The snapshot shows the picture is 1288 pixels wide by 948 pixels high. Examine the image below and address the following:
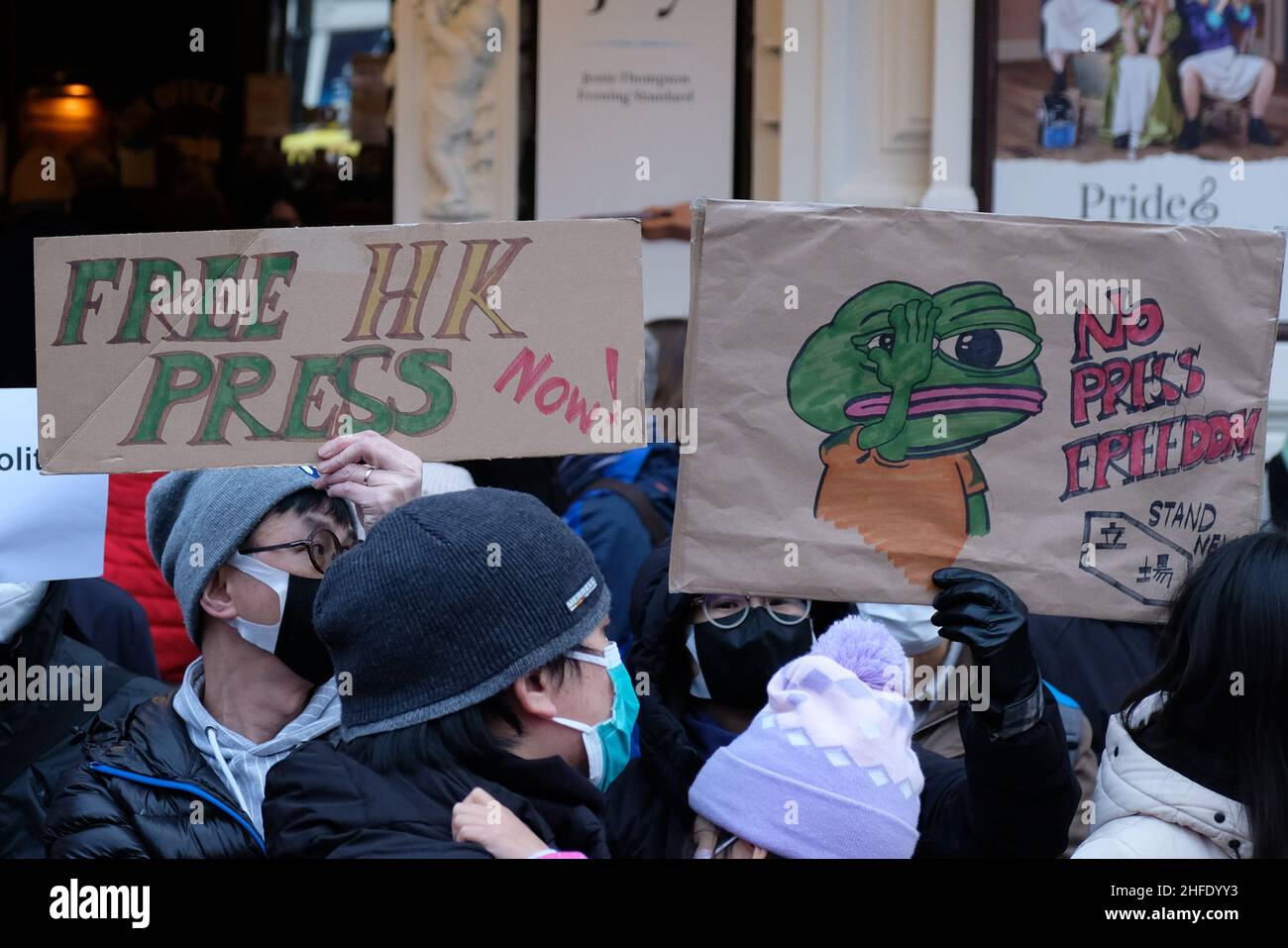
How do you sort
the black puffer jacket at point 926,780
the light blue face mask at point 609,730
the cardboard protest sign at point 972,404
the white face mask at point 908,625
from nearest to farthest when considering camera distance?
the light blue face mask at point 609,730, the black puffer jacket at point 926,780, the cardboard protest sign at point 972,404, the white face mask at point 908,625

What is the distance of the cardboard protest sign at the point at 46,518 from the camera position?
111 inches

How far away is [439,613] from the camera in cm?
219

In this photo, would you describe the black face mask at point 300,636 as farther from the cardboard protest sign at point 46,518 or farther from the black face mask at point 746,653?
the black face mask at point 746,653

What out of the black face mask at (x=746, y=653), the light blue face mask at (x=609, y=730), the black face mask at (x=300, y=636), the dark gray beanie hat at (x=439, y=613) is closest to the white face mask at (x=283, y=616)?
the black face mask at (x=300, y=636)

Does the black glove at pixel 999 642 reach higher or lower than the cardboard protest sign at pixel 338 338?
lower

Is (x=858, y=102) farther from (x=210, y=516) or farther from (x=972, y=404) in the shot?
(x=210, y=516)

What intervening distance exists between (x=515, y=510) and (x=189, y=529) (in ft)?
2.63

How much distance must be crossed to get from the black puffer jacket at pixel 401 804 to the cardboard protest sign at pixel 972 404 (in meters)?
0.48

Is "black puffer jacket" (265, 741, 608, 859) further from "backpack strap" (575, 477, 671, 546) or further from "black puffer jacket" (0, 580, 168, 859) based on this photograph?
"backpack strap" (575, 477, 671, 546)

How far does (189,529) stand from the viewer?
2830 mm

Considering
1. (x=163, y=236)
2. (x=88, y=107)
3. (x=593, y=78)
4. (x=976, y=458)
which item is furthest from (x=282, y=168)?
(x=976, y=458)

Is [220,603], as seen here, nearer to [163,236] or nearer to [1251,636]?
[163,236]

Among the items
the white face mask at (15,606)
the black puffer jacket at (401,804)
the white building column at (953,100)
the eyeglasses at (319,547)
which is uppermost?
the white building column at (953,100)

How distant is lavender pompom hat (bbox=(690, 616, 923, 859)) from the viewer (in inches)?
93.4
